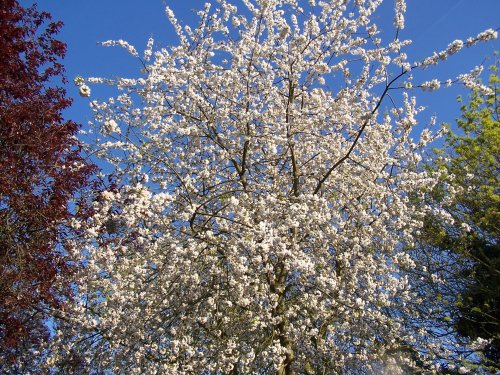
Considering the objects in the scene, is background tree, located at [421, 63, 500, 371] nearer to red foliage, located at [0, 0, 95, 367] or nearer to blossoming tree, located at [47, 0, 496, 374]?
blossoming tree, located at [47, 0, 496, 374]

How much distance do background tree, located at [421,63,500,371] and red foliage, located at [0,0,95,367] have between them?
7.73 m

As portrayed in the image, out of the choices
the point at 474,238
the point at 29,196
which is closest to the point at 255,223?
the point at 29,196

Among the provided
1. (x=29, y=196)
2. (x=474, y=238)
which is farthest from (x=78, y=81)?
(x=474, y=238)

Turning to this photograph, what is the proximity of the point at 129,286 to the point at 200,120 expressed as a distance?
9.05ft

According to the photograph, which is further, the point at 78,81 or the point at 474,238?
the point at 474,238

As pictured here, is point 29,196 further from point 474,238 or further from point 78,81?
point 474,238

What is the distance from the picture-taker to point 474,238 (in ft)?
35.6

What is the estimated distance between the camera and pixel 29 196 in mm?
6062

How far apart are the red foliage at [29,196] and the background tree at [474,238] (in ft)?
25.4

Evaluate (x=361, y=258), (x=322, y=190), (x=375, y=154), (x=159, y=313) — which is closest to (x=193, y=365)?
(x=159, y=313)

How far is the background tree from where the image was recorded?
1036 cm

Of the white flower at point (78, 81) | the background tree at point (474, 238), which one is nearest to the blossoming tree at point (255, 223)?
the white flower at point (78, 81)

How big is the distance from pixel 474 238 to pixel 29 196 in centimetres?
945

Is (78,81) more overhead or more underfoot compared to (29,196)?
more overhead
